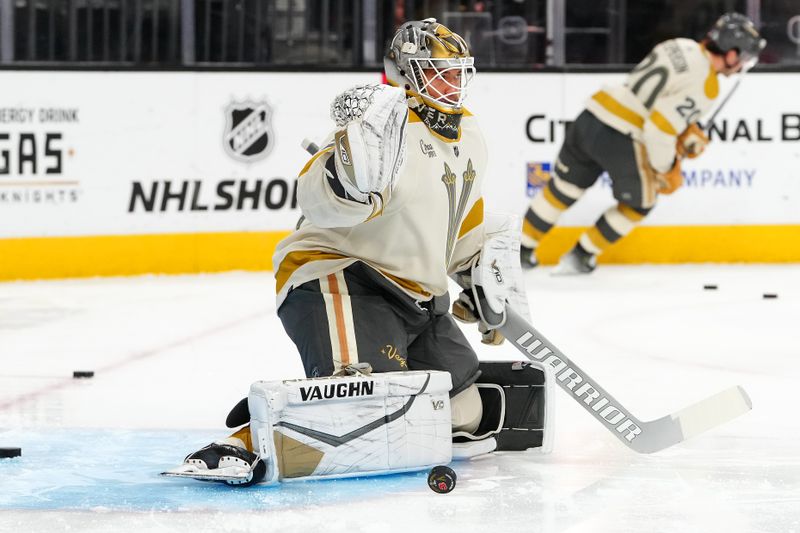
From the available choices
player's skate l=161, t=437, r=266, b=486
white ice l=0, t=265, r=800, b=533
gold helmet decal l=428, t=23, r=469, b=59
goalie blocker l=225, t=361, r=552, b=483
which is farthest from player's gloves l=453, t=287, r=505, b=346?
player's skate l=161, t=437, r=266, b=486

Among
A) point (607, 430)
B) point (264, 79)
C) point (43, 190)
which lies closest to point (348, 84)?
point (264, 79)

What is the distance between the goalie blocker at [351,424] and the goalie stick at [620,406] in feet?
1.20

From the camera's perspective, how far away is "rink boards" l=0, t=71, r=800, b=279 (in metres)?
6.13

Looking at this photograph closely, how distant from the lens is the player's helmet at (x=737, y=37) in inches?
252

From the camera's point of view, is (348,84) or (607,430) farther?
(348,84)

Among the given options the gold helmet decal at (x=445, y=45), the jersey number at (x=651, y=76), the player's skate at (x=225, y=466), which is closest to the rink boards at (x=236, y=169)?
the jersey number at (x=651, y=76)

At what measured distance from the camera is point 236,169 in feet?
21.2

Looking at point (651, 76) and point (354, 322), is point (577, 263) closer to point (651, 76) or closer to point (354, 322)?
point (651, 76)

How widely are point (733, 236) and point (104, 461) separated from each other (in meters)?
4.73

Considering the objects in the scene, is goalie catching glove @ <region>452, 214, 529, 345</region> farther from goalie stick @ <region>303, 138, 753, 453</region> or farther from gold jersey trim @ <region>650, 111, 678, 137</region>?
gold jersey trim @ <region>650, 111, 678, 137</region>

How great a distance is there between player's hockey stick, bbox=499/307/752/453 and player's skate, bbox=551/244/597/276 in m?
3.54

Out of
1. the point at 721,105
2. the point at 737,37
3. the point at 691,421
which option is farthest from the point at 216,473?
the point at 721,105

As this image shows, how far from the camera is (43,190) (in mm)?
6109

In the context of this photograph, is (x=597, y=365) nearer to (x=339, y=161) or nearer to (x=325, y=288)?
(x=325, y=288)
